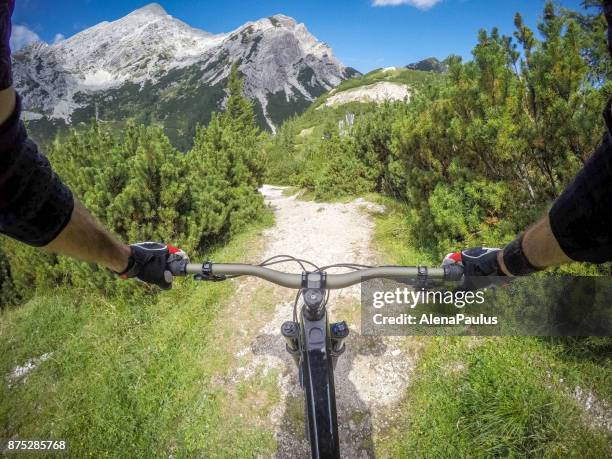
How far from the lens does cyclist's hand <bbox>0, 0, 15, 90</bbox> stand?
2.65 ft

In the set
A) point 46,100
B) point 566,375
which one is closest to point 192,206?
point 566,375

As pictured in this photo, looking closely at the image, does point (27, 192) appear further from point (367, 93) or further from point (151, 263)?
point (367, 93)

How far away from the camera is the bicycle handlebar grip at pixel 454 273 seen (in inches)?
72.6

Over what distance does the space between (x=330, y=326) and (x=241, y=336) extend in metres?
3.73

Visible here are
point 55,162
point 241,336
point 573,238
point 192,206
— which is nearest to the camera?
point 573,238

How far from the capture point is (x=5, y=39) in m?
0.83

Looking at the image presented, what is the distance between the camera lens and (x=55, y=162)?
8906mm

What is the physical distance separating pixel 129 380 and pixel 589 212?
5.99m

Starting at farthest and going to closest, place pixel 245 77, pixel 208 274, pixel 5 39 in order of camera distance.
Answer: pixel 245 77 < pixel 208 274 < pixel 5 39

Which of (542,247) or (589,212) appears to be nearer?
(589,212)

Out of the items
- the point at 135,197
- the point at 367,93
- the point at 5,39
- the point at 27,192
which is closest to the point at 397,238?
the point at 135,197

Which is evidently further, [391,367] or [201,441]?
[391,367]

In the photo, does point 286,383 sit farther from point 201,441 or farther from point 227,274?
point 227,274

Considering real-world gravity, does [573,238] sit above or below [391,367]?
above
